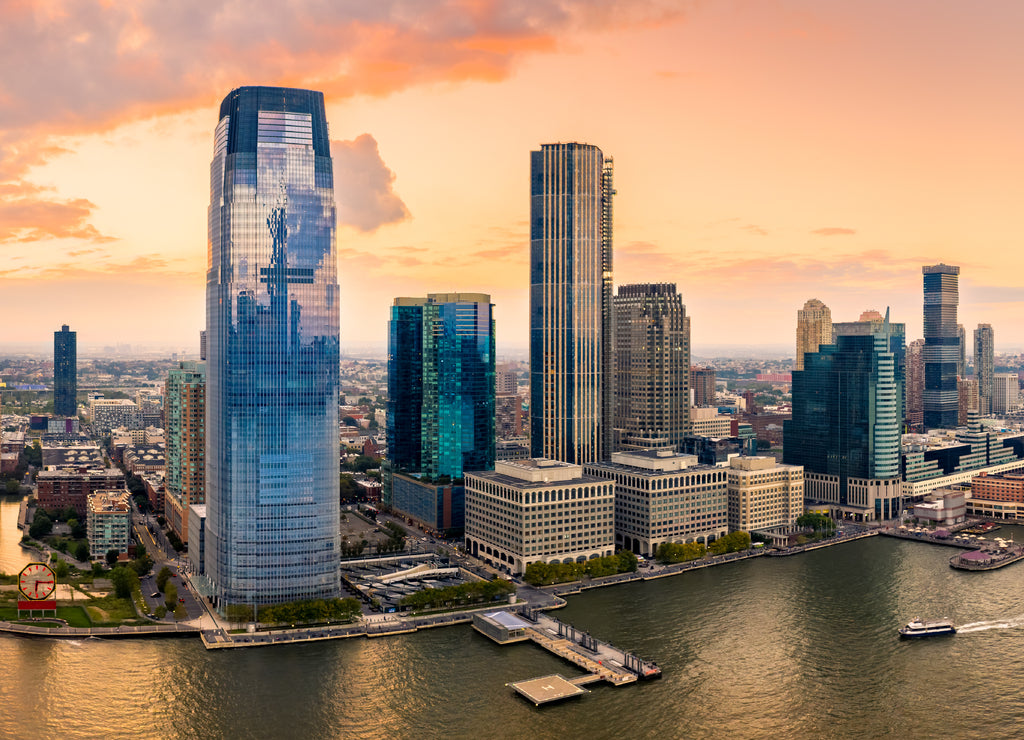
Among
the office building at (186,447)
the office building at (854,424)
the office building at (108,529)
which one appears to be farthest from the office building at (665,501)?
the office building at (108,529)

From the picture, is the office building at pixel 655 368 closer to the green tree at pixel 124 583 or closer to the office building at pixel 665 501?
the office building at pixel 665 501

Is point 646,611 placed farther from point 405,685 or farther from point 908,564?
point 908,564

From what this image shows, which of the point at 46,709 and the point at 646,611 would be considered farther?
the point at 646,611

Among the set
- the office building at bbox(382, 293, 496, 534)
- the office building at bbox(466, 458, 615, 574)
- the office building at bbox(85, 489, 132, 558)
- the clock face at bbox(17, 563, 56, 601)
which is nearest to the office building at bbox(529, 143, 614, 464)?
the office building at bbox(382, 293, 496, 534)

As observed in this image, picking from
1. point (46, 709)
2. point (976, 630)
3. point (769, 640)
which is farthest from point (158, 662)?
point (976, 630)

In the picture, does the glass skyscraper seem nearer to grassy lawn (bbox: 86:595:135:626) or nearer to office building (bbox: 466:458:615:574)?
grassy lawn (bbox: 86:595:135:626)
